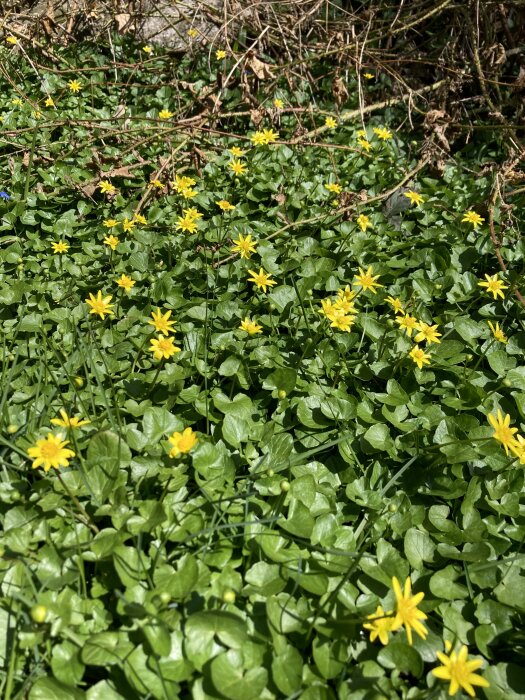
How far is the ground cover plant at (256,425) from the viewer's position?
132cm

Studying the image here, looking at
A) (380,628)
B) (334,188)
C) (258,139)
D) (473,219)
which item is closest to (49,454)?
(380,628)

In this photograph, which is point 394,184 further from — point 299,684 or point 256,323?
point 299,684

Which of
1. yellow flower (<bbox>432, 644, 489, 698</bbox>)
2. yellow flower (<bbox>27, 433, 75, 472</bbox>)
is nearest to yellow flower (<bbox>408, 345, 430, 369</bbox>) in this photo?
yellow flower (<bbox>432, 644, 489, 698</bbox>)

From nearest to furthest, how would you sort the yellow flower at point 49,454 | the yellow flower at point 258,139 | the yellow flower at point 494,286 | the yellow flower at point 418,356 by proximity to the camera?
the yellow flower at point 49,454
the yellow flower at point 418,356
the yellow flower at point 494,286
the yellow flower at point 258,139

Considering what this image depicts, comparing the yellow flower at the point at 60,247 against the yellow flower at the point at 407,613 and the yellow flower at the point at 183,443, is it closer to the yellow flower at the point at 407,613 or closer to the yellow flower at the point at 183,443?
the yellow flower at the point at 183,443

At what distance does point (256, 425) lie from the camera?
1.92m

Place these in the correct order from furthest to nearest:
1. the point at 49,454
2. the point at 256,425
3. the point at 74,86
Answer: the point at 74,86 → the point at 256,425 → the point at 49,454

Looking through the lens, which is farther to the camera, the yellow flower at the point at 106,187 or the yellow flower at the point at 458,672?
the yellow flower at the point at 106,187


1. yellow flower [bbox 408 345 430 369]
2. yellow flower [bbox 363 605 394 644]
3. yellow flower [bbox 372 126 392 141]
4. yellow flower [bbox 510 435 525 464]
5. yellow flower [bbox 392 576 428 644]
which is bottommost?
yellow flower [bbox 363 605 394 644]

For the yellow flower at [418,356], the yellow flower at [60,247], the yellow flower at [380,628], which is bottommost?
the yellow flower at [380,628]

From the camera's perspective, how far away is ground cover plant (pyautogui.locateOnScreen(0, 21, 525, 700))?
4.34 feet

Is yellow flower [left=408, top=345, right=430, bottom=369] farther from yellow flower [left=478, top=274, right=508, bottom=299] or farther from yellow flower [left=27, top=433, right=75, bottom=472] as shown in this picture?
yellow flower [left=27, top=433, right=75, bottom=472]

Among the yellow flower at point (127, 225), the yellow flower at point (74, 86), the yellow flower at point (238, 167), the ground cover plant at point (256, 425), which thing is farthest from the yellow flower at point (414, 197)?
the yellow flower at point (74, 86)

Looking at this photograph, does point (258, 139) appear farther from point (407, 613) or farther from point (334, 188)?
point (407, 613)
